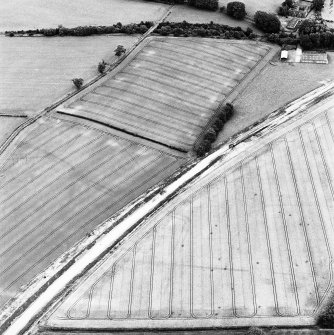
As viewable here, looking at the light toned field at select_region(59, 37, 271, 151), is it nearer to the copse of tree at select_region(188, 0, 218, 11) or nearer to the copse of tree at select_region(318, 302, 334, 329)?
the copse of tree at select_region(188, 0, 218, 11)

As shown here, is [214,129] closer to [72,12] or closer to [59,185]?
[59,185]

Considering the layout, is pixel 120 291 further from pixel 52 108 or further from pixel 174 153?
pixel 52 108

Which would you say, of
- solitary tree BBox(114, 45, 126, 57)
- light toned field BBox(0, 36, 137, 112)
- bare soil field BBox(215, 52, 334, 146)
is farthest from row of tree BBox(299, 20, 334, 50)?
solitary tree BBox(114, 45, 126, 57)

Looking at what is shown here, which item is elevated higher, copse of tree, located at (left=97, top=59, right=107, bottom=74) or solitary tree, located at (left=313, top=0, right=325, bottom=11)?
solitary tree, located at (left=313, top=0, right=325, bottom=11)

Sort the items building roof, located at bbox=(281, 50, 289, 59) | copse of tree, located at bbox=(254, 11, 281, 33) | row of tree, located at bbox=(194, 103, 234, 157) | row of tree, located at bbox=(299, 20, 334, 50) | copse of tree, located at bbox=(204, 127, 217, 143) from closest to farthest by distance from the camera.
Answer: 1. row of tree, located at bbox=(194, 103, 234, 157)
2. copse of tree, located at bbox=(204, 127, 217, 143)
3. building roof, located at bbox=(281, 50, 289, 59)
4. row of tree, located at bbox=(299, 20, 334, 50)
5. copse of tree, located at bbox=(254, 11, 281, 33)

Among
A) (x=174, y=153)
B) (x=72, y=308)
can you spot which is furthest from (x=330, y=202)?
(x=72, y=308)

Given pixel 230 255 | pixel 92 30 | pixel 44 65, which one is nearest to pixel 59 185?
pixel 230 255
